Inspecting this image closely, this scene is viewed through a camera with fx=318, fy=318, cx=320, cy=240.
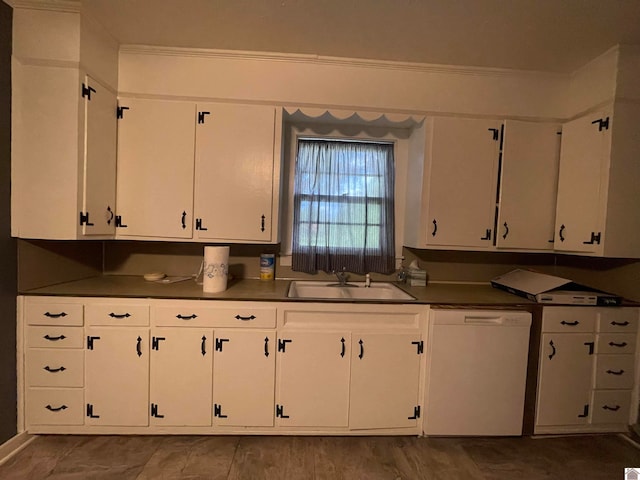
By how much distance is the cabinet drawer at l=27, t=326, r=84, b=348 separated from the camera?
73.2 inches

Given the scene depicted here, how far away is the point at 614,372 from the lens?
208 centimetres

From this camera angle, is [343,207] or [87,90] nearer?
[87,90]

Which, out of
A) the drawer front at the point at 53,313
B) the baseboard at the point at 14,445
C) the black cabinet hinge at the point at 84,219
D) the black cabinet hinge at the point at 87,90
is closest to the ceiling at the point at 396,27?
the black cabinet hinge at the point at 87,90

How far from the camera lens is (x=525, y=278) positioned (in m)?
2.37

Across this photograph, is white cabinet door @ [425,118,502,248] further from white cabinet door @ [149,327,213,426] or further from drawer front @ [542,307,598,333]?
white cabinet door @ [149,327,213,426]

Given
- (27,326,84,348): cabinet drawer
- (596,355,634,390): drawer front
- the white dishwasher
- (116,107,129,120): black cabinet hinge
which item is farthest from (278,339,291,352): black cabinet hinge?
(596,355,634,390): drawer front

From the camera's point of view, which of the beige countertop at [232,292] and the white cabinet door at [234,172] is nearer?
the beige countertop at [232,292]

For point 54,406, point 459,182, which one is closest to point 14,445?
point 54,406

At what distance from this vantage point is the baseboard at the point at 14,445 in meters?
1.75

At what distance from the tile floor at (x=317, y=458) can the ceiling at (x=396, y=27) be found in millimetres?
2487

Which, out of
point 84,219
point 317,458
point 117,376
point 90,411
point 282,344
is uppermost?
point 84,219

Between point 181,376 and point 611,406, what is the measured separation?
9.06 feet

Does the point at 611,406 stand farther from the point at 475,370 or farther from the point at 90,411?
the point at 90,411

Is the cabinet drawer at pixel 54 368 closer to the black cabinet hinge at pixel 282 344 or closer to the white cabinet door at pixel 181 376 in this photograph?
the white cabinet door at pixel 181 376
